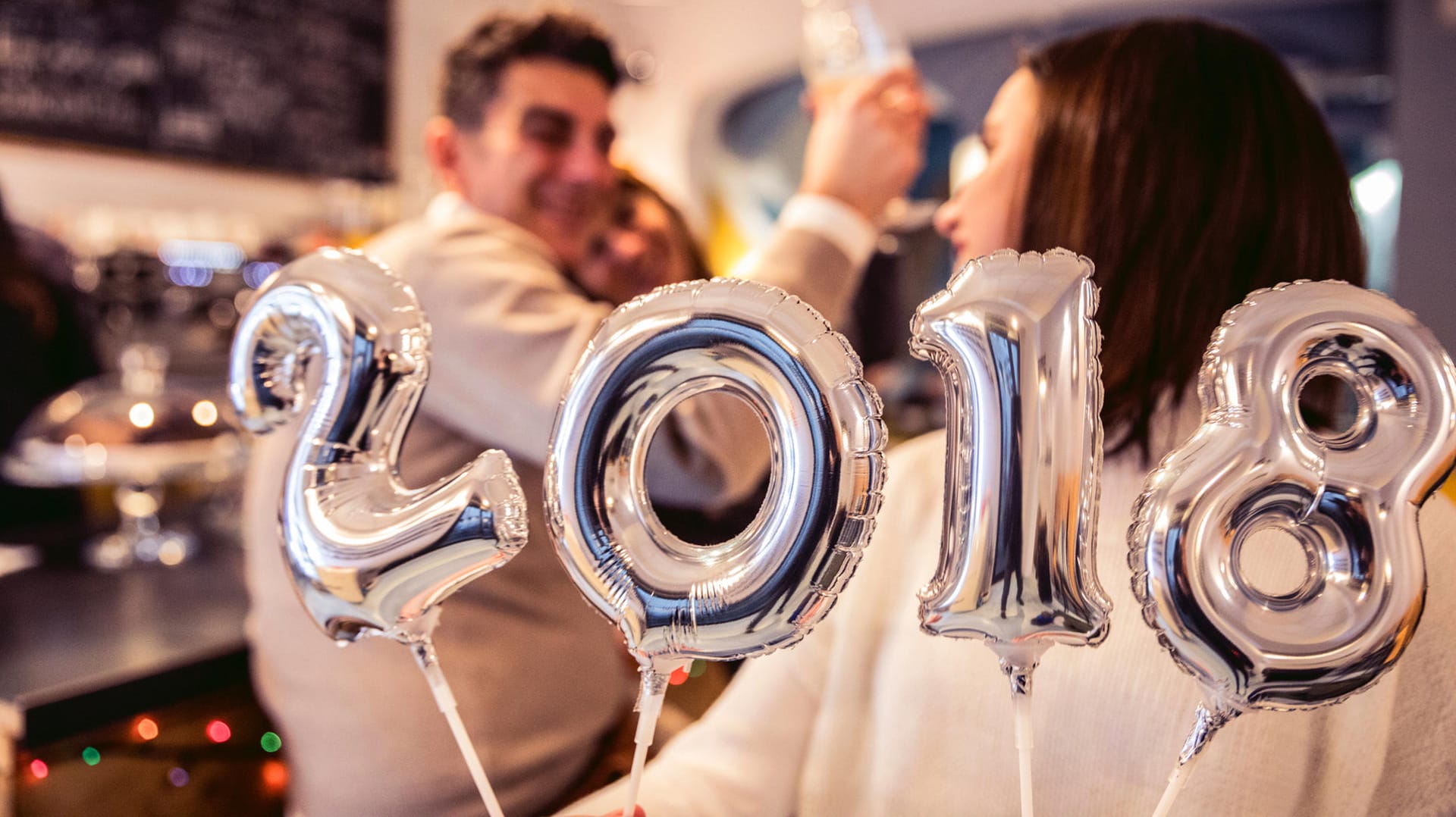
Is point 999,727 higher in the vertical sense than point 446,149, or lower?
lower

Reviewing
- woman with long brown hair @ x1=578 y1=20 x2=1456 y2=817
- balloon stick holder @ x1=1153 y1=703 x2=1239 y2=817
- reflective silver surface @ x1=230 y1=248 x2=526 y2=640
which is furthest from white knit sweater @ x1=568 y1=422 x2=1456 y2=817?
reflective silver surface @ x1=230 y1=248 x2=526 y2=640

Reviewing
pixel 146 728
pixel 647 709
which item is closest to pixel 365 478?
pixel 647 709

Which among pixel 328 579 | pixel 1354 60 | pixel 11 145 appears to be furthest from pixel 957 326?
pixel 1354 60

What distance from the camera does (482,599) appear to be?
36.9 inches

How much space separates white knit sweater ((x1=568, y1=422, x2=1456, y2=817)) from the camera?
1.72ft

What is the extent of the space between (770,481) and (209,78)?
9.44 feet

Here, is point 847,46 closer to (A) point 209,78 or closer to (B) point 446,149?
(B) point 446,149

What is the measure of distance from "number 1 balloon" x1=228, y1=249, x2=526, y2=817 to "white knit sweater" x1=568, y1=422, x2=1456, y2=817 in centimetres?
31

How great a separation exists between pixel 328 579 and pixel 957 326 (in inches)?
11.7

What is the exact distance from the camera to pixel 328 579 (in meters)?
0.38

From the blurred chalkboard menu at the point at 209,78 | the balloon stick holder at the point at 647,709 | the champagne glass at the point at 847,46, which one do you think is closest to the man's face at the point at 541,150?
the champagne glass at the point at 847,46

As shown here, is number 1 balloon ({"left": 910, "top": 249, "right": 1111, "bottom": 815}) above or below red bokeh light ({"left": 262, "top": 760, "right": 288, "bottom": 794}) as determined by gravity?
above

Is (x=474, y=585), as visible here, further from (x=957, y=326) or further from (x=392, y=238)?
(x=957, y=326)

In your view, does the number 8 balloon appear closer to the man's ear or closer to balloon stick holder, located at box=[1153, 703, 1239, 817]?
balloon stick holder, located at box=[1153, 703, 1239, 817]
